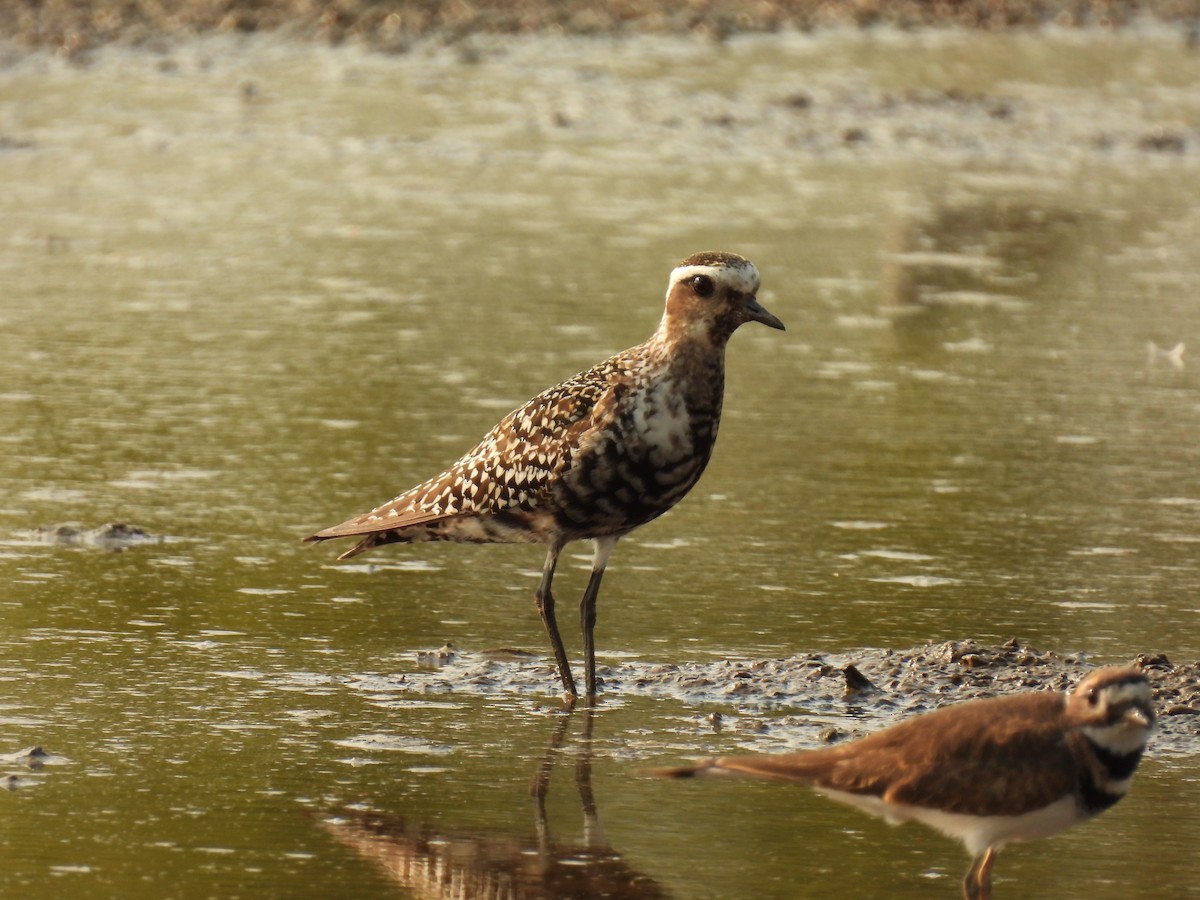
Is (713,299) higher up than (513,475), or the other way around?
(713,299)

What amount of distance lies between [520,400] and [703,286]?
3.61 m

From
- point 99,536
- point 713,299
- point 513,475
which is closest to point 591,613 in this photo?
point 513,475

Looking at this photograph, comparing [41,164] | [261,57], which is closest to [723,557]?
[41,164]

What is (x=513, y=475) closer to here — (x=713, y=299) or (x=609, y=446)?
(x=609, y=446)

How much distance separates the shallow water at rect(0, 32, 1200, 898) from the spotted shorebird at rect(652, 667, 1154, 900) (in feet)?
1.04

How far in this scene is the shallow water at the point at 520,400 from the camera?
678 cm

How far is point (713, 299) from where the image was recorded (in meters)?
8.18

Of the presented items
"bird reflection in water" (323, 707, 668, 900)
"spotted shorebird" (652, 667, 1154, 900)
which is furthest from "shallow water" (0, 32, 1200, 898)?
"spotted shorebird" (652, 667, 1154, 900)

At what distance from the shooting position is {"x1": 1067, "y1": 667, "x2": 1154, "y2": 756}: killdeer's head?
236 inches

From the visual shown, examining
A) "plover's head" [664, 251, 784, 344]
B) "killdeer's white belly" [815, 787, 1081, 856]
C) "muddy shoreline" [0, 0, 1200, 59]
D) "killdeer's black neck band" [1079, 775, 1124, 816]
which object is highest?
"muddy shoreline" [0, 0, 1200, 59]

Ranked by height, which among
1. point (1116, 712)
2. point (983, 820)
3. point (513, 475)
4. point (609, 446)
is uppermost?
point (609, 446)

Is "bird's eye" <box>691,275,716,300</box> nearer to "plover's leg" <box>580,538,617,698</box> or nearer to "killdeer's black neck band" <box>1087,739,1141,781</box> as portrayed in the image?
"plover's leg" <box>580,538,617,698</box>

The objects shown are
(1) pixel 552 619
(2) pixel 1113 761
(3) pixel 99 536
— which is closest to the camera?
(2) pixel 1113 761

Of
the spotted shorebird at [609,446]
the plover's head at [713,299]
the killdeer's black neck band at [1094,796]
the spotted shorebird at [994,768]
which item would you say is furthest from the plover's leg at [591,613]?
the killdeer's black neck band at [1094,796]
